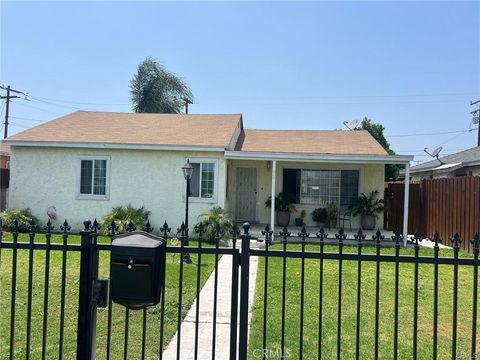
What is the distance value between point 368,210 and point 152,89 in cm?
2312

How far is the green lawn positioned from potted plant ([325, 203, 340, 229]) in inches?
231

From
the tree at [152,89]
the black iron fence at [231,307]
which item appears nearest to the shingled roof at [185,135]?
the black iron fence at [231,307]

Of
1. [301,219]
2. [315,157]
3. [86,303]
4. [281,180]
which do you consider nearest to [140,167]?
[281,180]

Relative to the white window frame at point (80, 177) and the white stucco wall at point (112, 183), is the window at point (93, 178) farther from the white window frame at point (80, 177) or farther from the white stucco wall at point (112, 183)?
the white stucco wall at point (112, 183)

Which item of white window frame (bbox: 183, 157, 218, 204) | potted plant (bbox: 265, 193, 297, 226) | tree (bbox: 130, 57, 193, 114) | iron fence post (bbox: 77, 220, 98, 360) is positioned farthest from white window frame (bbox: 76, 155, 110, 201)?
tree (bbox: 130, 57, 193, 114)

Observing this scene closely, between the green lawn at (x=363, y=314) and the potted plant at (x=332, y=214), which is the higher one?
the potted plant at (x=332, y=214)

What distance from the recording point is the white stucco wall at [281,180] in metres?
15.5

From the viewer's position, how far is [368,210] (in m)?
14.8

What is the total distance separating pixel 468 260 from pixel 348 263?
273 inches

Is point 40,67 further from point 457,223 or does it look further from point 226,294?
point 457,223

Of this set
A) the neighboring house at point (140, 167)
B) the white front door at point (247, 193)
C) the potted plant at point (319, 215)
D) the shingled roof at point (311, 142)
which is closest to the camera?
the neighboring house at point (140, 167)

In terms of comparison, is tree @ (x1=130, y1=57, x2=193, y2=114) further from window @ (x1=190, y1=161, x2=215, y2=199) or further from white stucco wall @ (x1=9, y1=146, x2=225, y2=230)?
window @ (x1=190, y1=161, x2=215, y2=199)

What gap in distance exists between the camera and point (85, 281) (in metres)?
3.09

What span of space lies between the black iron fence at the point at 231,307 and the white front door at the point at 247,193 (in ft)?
24.5
